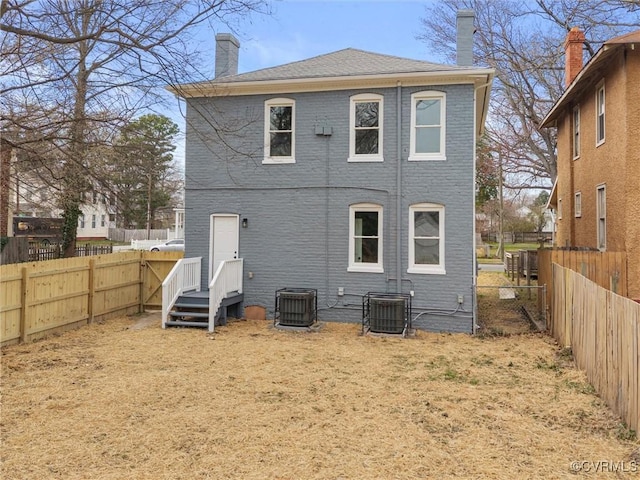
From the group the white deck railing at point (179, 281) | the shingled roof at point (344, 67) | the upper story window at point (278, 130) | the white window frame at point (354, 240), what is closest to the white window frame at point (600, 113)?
the shingled roof at point (344, 67)

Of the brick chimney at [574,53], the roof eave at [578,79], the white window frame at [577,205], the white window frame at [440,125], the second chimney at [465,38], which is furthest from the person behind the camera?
Result: the brick chimney at [574,53]

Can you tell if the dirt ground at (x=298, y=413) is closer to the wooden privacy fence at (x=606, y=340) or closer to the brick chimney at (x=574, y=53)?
the wooden privacy fence at (x=606, y=340)

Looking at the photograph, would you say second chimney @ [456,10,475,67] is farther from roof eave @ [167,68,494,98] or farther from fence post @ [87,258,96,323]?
fence post @ [87,258,96,323]

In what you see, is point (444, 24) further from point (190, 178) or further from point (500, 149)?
point (190, 178)

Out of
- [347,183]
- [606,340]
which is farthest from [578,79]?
[606,340]

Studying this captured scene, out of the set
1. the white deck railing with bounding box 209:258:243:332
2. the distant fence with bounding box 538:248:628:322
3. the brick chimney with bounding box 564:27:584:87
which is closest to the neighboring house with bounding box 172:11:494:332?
the white deck railing with bounding box 209:258:243:332

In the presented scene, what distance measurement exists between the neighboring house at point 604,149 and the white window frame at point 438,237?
13.3 feet

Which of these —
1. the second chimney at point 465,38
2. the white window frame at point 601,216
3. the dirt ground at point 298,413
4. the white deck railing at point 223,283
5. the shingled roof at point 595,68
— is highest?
the second chimney at point 465,38

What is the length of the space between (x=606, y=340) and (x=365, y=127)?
749cm

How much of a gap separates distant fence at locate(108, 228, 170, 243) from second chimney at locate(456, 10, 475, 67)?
33731mm

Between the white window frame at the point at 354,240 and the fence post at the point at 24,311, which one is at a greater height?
the white window frame at the point at 354,240

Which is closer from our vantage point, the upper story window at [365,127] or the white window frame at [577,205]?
the upper story window at [365,127]

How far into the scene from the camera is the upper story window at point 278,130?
11805mm

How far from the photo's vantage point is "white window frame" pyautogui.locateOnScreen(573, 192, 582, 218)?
14094 mm
